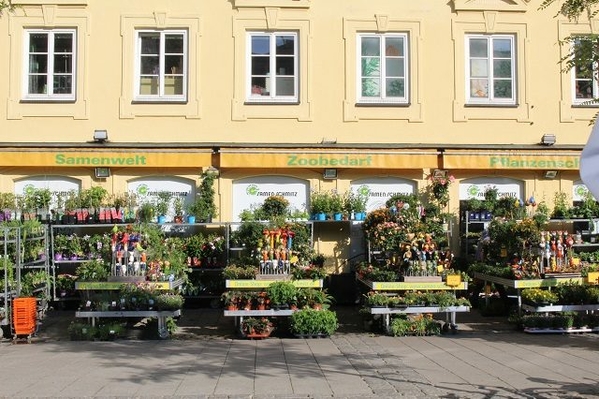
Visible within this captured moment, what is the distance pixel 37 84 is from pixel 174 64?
3.19m

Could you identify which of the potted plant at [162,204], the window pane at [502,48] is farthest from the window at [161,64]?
the window pane at [502,48]

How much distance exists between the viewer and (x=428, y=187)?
15586 mm

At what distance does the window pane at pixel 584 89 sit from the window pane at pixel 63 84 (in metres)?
11.9

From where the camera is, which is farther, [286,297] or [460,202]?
[460,202]

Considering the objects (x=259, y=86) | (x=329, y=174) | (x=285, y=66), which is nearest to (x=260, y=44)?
(x=285, y=66)

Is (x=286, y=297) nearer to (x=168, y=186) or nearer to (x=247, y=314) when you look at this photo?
(x=247, y=314)

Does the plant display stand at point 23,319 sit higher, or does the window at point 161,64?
the window at point 161,64

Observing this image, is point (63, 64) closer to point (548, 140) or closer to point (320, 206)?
point (320, 206)

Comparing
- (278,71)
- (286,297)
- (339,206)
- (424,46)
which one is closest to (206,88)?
(278,71)

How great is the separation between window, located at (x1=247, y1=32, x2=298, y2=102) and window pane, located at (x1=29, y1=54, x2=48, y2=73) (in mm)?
4732

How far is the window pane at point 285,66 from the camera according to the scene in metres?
15.7

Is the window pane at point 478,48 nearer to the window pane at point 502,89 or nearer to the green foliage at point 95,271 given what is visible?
the window pane at point 502,89

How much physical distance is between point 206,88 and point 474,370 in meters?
9.45

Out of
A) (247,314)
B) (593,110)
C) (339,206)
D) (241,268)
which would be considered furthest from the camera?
(593,110)
